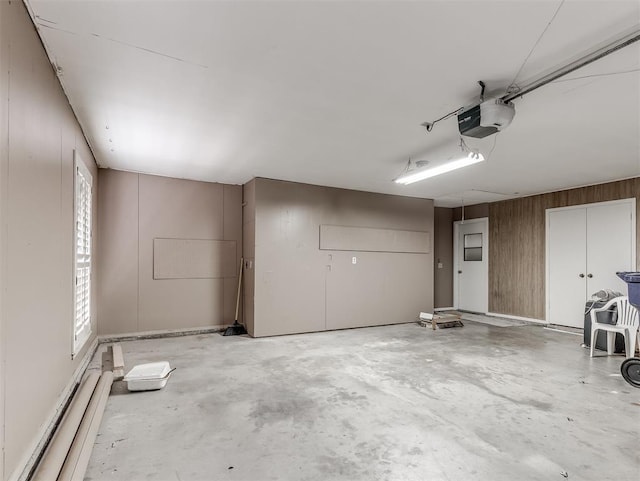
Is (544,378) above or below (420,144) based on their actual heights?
below

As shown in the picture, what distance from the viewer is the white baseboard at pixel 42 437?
187 centimetres

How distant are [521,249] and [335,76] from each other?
6.52 metres

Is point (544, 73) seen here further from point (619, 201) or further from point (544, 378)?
point (619, 201)

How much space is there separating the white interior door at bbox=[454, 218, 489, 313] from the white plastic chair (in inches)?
130

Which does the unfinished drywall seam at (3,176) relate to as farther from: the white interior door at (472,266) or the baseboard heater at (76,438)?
the white interior door at (472,266)

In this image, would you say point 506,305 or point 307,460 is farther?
point 506,305

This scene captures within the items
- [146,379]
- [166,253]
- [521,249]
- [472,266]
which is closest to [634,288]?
[521,249]

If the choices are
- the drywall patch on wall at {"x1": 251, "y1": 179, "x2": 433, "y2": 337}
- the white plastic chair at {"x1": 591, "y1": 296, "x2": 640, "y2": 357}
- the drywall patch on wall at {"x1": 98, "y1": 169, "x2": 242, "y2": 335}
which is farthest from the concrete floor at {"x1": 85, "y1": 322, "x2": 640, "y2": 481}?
the drywall patch on wall at {"x1": 251, "y1": 179, "x2": 433, "y2": 337}

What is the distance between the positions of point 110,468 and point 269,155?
11.8 ft

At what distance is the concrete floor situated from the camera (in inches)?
86.0

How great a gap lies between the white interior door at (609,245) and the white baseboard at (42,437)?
7.65m

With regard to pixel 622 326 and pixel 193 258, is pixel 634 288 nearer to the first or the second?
pixel 622 326

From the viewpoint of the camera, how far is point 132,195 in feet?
18.3

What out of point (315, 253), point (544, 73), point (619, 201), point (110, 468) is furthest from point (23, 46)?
point (619, 201)
